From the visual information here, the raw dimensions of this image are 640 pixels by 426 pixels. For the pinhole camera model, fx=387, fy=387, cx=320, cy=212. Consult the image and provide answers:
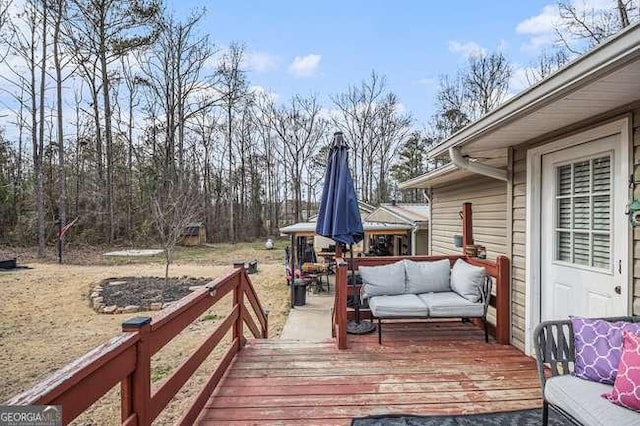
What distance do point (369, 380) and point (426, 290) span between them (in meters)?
1.57

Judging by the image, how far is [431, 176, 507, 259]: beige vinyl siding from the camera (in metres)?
5.20

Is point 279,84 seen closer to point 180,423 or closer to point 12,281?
point 12,281

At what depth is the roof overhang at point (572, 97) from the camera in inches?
69.2

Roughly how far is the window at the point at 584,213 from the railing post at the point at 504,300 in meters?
0.59

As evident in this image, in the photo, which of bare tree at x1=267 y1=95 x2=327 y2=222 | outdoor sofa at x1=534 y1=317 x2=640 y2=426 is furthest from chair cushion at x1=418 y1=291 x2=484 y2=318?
bare tree at x1=267 y1=95 x2=327 y2=222

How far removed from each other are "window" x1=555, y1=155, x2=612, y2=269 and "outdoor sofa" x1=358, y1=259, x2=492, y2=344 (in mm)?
900

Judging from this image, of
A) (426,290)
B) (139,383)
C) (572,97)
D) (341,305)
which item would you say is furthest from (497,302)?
(139,383)

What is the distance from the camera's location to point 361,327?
4.28 metres

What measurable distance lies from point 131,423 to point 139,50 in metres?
18.6

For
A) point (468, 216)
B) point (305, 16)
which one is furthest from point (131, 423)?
point (305, 16)

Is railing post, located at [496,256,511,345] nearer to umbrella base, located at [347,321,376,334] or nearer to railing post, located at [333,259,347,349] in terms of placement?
umbrella base, located at [347,321,376,334]

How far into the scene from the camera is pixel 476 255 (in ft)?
15.3

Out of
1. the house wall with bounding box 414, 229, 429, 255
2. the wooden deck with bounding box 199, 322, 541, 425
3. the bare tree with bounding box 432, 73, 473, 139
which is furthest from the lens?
the bare tree with bounding box 432, 73, 473, 139

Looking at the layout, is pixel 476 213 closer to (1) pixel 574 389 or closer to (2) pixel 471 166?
(2) pixel 471 166
